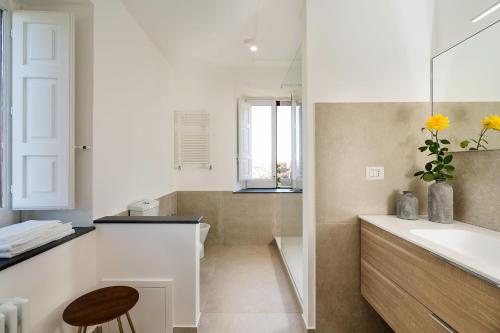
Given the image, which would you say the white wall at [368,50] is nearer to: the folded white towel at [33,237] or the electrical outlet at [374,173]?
the electrical outlet at [374,173]

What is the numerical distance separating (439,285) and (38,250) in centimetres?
196

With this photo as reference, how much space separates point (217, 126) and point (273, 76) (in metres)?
1.18

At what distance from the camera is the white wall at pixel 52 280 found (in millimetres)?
1173

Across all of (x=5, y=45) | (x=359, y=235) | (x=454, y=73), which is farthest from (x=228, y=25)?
(x=359, y=235)

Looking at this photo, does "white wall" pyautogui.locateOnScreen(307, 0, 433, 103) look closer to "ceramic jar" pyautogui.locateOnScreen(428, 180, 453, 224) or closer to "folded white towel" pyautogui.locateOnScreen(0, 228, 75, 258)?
"ceramic jar" pyautogui.locateOnScreen(428, 180, 453, 224)

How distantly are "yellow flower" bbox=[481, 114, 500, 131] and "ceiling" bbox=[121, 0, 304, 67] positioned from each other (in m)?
1.65

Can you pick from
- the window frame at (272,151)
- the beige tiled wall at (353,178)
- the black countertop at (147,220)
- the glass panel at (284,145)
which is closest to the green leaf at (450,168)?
the beige tiled wall at (353,178)

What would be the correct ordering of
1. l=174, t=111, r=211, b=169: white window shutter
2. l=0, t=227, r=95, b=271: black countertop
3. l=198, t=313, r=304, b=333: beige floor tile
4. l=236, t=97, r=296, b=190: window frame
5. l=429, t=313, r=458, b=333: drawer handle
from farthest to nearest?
l=236, t=97, r=296, b=190: window frame
l=174, t=111, r=211, b=169: white window shutter
l=198, t=313, r=304, b=333: beige floor tile
l=0, t=227, r=95, b=271: black countertop
l=429, t=313, r=458, b=333: drawer handle

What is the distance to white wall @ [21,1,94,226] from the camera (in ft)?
5.55

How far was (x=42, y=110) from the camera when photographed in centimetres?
155

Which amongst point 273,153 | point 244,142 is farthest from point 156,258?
point 273,153

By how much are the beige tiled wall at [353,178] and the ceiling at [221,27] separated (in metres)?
1.19

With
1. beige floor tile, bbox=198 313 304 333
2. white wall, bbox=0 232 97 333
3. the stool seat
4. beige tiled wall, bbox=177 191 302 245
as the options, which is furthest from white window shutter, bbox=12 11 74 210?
beige tiled wall, bbox=177 191 302 245

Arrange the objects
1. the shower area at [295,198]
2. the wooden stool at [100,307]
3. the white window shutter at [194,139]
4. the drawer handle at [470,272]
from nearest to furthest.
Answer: the drawer handle at [470,272] → the wooden stool at [100,307] → the shower area at [295,198] → the white window shutter at [194,139]
